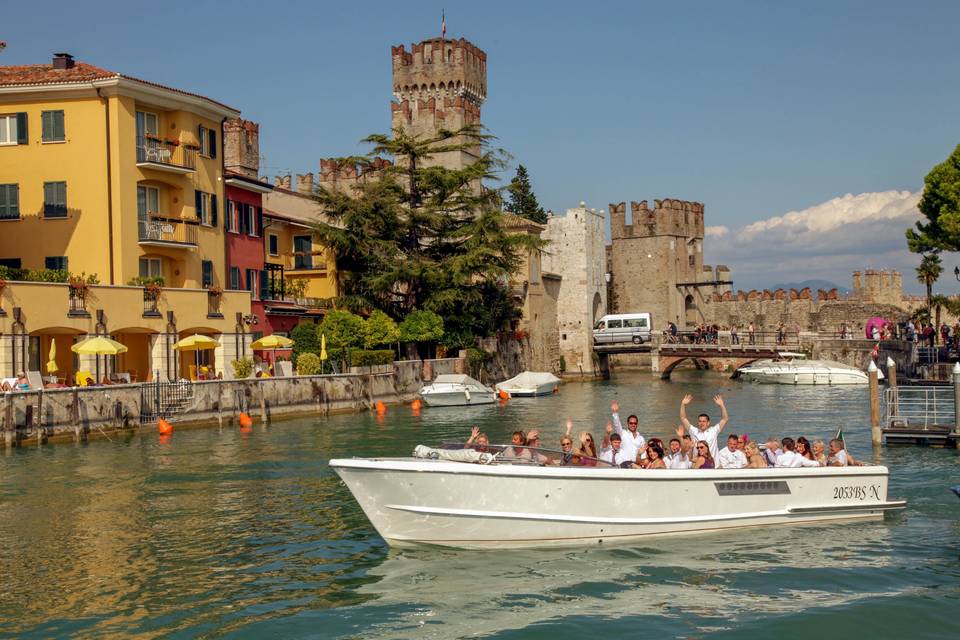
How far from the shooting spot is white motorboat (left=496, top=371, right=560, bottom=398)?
60.7 metres

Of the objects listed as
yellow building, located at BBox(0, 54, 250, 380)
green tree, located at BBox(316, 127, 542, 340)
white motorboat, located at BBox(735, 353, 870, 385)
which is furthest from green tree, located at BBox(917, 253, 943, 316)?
yellow building, located at BBox(0, 54, 250, 380)

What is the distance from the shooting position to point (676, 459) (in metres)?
19.4

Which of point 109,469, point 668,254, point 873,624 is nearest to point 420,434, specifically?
point 109,469

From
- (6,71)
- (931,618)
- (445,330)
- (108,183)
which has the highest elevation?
(6,71)

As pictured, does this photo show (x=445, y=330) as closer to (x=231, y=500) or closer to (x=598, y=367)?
(x=598, y=367)

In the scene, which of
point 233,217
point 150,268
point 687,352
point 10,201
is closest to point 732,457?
point 150,268

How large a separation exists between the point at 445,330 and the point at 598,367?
24939 mm

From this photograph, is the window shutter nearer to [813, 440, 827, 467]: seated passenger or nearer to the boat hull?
the boat hull

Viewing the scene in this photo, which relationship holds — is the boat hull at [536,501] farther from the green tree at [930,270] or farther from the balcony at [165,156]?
the green tree at [930,270]

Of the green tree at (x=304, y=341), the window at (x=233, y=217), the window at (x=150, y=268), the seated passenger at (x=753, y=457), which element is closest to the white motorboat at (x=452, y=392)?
the green tree at (x=304, y=341)

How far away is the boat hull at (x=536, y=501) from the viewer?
58.4 feet

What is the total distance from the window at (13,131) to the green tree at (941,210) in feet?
138

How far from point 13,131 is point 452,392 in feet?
71.6

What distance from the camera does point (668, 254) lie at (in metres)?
98.2
